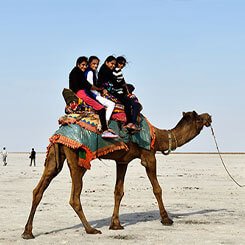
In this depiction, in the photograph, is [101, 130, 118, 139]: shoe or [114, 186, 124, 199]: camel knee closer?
[101, 130, 118, 139]: shoe

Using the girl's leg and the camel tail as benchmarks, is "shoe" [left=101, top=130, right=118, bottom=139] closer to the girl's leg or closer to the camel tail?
the girl's leg

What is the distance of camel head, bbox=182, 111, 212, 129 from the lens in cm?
1205

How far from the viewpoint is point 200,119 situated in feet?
39.6

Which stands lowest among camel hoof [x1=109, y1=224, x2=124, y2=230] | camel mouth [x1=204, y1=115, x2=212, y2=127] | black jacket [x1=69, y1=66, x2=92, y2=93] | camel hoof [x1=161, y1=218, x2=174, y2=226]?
camel hoof [x1=109, y1=224, x2=124, y2=230]

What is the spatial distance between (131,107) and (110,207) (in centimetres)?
459

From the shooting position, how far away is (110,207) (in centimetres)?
1482

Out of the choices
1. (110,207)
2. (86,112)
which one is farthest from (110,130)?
(110,207)

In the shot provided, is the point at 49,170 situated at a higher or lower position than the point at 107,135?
lower

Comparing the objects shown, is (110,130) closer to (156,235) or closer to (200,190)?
(156,235)

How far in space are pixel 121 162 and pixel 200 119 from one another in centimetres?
210

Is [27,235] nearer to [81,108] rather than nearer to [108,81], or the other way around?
[81,108]

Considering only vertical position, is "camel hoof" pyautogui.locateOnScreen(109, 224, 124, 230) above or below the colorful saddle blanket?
below

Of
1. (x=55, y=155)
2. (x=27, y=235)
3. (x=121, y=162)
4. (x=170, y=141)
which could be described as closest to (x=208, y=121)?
(x=170, y=141)

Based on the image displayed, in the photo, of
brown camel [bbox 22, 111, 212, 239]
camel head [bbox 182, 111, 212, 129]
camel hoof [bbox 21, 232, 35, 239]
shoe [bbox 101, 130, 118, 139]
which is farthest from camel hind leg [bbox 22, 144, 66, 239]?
camel head [bbox 182, 111, 212, 129]
